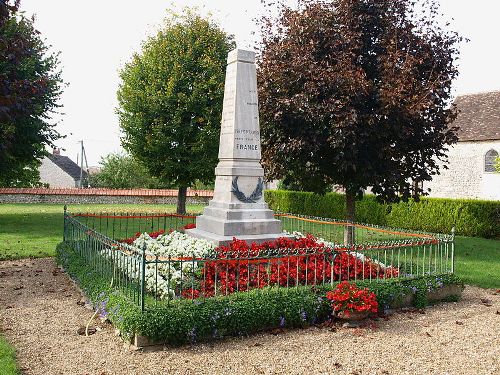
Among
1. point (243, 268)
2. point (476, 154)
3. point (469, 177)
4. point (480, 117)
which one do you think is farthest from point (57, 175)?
point (243, 268)

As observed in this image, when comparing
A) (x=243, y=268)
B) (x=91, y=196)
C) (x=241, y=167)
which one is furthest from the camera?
(x=91, y=196)

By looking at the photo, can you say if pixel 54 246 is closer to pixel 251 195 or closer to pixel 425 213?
pixel 251 195

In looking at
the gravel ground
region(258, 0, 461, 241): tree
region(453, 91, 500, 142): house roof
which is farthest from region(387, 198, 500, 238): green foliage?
→ the gravel ground

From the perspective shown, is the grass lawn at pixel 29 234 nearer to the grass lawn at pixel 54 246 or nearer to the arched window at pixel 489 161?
the grass lawn at pixel 54 246

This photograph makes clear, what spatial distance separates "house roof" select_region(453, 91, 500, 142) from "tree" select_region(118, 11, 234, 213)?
15.8 m

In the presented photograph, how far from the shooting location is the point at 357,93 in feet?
37.7

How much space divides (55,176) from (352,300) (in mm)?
51306

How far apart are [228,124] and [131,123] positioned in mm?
12972

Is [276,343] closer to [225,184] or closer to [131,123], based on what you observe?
[225,184]

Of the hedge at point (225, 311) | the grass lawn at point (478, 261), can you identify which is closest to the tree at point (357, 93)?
the grass lawn at point (478, 261)

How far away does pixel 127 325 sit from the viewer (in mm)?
5598

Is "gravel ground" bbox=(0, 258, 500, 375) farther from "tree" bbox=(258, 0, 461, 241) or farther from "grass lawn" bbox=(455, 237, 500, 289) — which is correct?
"tree" bbox=(258, 0, 461, 241)

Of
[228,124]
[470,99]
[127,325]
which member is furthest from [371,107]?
[470,99]

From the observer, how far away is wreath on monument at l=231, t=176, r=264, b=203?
9.16 meters
